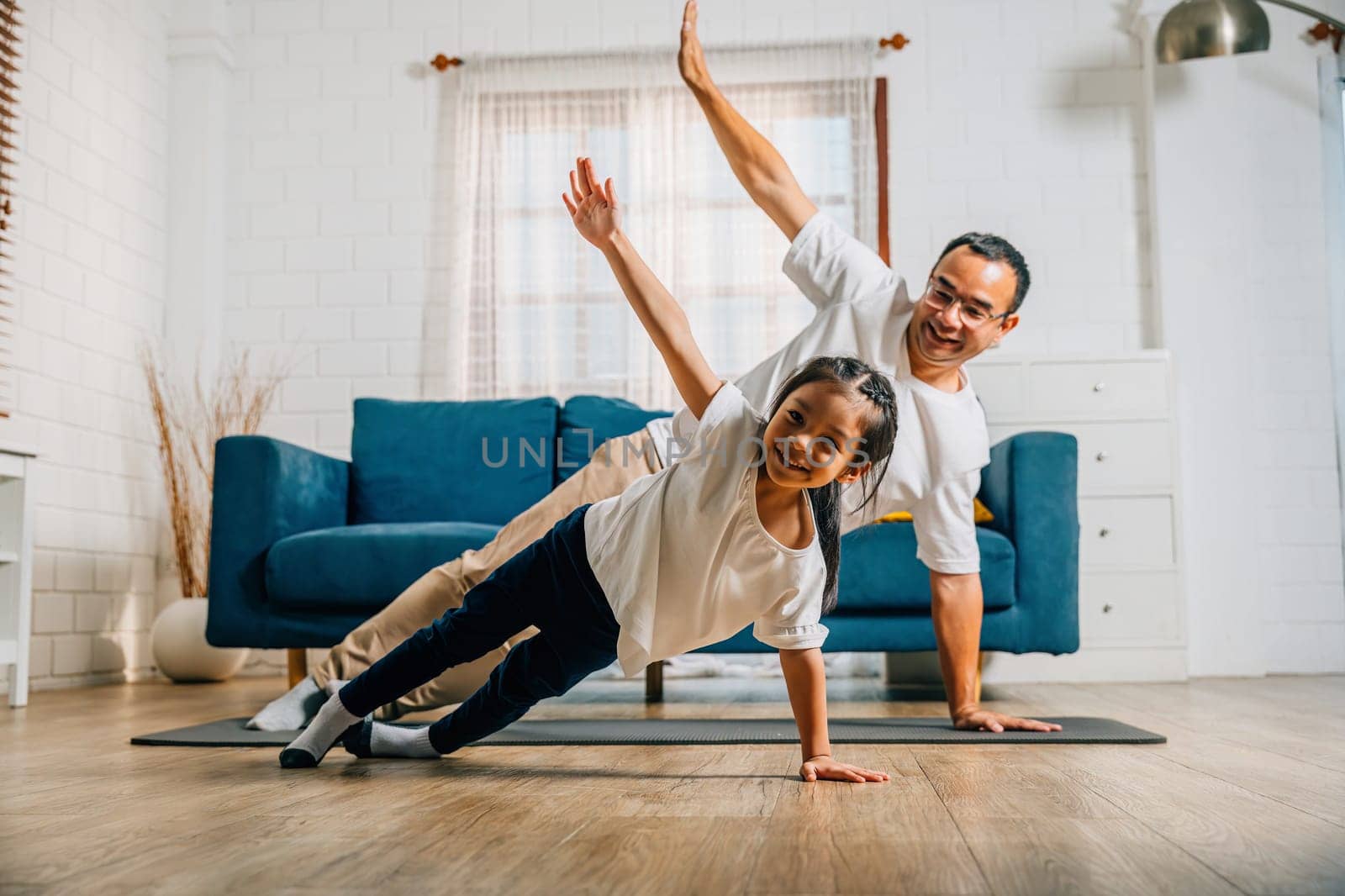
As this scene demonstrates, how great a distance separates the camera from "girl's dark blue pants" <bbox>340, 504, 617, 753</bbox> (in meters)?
1.75

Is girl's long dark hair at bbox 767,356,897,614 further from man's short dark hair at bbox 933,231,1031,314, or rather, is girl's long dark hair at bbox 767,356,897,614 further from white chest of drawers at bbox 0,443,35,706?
white chest of drawers at bbox 0,443,35,706

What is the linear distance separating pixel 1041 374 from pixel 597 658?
258cm

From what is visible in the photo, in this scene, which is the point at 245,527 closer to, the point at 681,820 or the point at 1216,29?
the point at 681,820

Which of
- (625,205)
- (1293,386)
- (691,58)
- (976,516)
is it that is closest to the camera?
(691,58)

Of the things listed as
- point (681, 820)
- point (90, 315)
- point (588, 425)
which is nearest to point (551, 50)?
point (588, 425)

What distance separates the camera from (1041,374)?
12.9 feet

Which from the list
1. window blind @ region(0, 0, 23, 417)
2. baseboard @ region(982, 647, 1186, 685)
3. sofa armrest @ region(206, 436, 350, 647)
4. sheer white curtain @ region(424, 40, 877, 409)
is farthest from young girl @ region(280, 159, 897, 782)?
sheer white curtain @ region(424, 40, 877, 409)

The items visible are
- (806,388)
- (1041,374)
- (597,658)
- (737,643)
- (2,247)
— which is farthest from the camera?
(1041,374)

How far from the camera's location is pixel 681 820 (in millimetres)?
1404

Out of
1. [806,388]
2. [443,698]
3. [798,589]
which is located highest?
[806,388]

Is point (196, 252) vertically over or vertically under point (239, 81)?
under

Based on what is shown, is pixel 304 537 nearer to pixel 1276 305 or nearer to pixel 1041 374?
pixel 1041 374

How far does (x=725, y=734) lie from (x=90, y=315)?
2899mm

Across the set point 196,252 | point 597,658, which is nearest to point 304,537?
point 597,658
